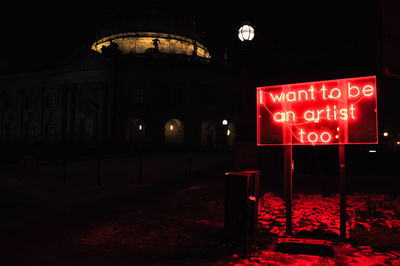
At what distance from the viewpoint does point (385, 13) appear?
513cm

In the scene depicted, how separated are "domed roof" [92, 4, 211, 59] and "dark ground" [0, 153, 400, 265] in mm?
34651

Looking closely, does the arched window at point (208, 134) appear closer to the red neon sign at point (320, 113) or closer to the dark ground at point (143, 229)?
the dark ground at point (143, 229)

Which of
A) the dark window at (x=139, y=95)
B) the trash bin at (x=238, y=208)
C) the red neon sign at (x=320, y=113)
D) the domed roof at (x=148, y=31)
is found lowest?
the trash bin at (x=238, y=208)

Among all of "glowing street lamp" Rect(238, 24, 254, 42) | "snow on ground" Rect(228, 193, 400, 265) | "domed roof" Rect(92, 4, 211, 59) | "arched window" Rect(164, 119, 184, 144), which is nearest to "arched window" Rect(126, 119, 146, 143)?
"arched window" Rect(164, 119, 184, 144)

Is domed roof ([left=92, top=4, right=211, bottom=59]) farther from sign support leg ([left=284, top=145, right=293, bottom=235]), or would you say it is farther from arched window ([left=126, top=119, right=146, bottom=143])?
sign support leg ([left=284, top=145, right=293, bottom=235])

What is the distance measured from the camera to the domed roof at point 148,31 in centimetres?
4206

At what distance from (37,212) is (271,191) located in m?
6.93

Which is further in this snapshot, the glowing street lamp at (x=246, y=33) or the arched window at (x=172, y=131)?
the arched window at (x=172, y=131)

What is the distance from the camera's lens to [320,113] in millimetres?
4848

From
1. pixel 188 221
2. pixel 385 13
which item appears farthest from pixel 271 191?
pixel 385 13

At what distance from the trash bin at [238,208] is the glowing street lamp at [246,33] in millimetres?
3057

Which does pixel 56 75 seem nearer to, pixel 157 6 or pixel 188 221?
pixel 157 6

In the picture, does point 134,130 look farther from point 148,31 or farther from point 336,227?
point 336,227

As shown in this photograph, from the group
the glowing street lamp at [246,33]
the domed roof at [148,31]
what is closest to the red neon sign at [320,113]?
the glowing street lamp at [246,33]
